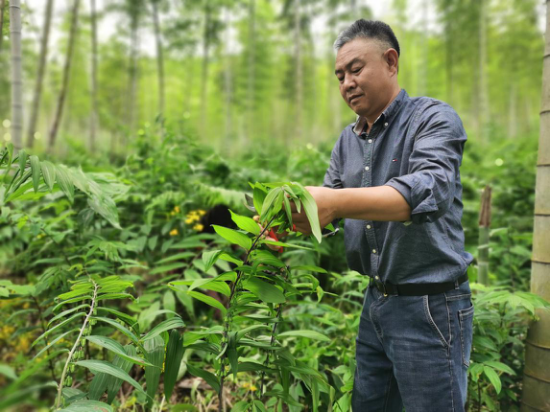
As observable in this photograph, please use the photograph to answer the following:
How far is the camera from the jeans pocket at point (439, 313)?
1493 mm

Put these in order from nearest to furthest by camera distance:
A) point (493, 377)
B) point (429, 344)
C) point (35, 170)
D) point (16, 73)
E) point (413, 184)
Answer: point (413, 184)
point (35, 170)
point (429, 344)
point (493, 377)
point (16, 73)

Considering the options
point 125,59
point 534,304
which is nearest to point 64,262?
point 534,304

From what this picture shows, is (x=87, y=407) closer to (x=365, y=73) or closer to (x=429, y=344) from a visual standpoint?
(x=429, y=344)

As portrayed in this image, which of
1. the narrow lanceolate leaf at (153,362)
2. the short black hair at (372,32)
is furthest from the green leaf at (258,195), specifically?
the short black hair at (372,32)

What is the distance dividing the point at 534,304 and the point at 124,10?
17.5 m

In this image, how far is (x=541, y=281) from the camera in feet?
6.36

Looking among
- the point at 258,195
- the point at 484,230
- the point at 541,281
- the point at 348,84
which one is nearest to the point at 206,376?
the point at 258,195

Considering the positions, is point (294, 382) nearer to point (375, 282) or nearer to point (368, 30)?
point (375, 282)

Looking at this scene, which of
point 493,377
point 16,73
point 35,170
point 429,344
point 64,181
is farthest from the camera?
point 16,73

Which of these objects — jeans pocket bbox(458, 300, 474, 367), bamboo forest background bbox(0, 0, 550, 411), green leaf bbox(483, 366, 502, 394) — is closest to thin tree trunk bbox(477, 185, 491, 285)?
bamboo forest background bbox(0, 0, 550, 411)

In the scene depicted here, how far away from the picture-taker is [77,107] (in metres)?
25.9

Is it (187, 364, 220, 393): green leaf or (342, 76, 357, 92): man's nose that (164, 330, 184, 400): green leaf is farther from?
(342, 76, 357, 92): man's nose

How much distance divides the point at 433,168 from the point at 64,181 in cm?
126

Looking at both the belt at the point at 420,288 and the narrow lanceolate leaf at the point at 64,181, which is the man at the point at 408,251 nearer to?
the belt at the point at 420,288
